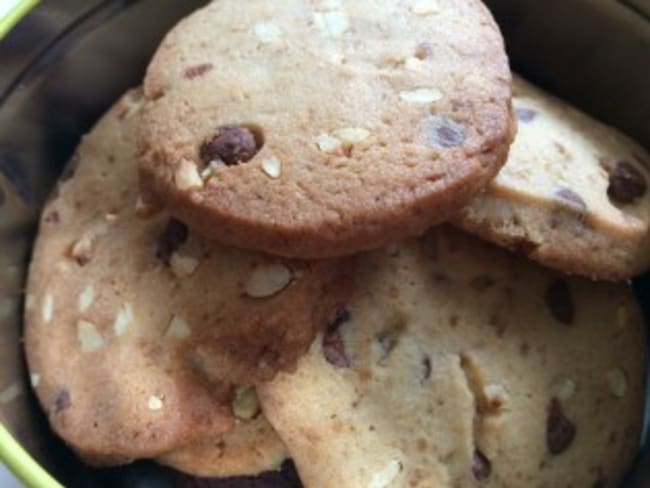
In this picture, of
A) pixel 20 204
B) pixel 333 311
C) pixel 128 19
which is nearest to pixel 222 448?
pixel 333 311

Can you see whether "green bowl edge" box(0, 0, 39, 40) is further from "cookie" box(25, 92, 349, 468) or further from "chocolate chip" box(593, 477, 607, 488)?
"chocolate chip" box(593, 477, 607, 488)

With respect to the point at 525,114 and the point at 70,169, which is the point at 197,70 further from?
the point at 525,114

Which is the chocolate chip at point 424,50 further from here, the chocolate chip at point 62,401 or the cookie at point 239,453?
the chocolate chip at point 62,401

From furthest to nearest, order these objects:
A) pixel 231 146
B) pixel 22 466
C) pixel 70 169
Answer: pixel 70 169 → pixel 231 146 → pixel 22 466

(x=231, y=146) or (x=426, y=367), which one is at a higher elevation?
(x=231, y=146)

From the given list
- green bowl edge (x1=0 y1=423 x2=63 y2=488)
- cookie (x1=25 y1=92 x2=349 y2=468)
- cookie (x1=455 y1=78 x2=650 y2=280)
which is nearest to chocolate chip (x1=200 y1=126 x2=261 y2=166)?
cookie (x1=25 y1=92 x2=349 y2=468)

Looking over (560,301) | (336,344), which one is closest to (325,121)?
(336,344)

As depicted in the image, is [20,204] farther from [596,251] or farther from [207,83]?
[596,251]
